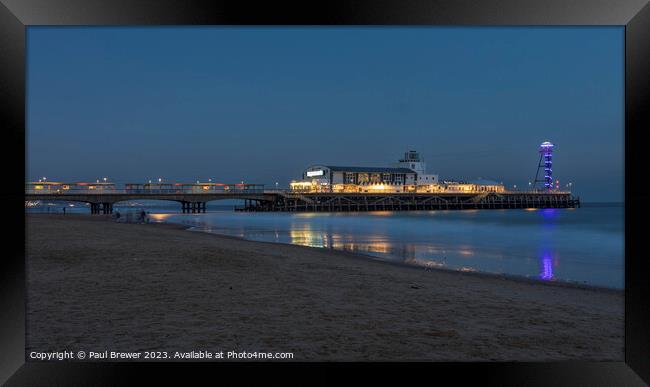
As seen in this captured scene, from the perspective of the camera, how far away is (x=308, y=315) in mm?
5441

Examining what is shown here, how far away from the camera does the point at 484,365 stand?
11.6 feet

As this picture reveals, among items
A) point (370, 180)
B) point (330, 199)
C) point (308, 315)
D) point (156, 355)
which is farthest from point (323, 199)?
point (156, 355)

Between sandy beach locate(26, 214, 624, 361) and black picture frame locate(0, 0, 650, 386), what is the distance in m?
0.54

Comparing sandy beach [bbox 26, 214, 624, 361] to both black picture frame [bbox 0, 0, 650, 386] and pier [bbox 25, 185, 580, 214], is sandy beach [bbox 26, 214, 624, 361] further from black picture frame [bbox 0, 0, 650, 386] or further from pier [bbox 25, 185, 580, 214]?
pier [bbox 25, 185, 580, 214]

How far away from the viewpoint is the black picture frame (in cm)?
344

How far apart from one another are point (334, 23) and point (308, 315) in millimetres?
3353

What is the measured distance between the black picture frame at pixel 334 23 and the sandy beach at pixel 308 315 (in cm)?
54

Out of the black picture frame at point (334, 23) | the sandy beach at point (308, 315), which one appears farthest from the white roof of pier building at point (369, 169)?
the black picture frame at point (334, 23)

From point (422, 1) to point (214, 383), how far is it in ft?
11.2

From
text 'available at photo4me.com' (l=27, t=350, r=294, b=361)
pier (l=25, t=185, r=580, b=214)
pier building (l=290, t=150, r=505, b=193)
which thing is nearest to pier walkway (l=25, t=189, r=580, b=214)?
pier (l=25, t=185, r=580, b=214)

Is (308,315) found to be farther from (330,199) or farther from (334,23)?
(330,199)

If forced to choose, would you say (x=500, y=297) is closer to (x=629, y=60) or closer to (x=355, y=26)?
(x=629, y=60)

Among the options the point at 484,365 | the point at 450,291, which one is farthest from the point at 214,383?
the point at 450,291

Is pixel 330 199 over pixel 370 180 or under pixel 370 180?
under
